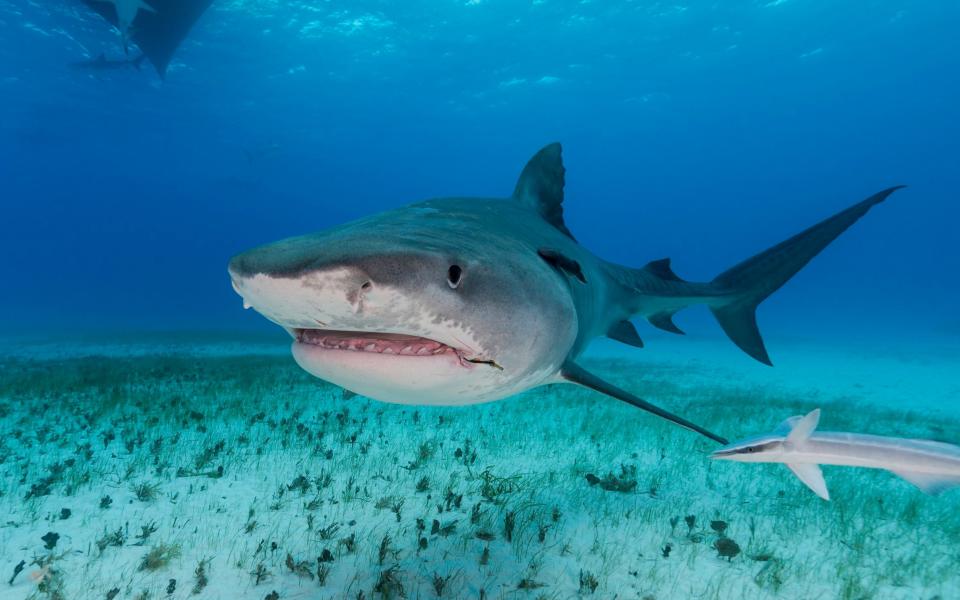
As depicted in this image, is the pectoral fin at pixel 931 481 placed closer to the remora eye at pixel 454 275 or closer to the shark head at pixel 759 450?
the shark head at pixel 759 450

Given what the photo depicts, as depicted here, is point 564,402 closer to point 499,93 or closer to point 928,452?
point 928,452

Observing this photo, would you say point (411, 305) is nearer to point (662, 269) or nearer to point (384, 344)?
point (384, 344)

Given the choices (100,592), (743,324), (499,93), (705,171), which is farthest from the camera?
(705,171)

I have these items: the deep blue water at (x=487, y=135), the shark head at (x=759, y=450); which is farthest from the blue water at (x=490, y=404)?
the shark head at (x=759, y=450)

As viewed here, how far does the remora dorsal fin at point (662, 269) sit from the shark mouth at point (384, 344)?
4.92 meters

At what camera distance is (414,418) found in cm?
717

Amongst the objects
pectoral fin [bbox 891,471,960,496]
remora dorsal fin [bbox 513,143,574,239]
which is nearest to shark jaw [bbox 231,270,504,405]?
pectoral fin [bbox 891,471,960,496]

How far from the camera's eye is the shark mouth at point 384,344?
2074 millimetres

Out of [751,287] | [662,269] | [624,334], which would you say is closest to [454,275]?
[624,334]

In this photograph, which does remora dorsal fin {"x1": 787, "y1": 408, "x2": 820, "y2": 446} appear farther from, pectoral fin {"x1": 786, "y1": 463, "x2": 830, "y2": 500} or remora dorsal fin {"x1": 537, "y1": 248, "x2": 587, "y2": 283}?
remora dorsal fin {"x1": 537, "y1": 248, "x2": 587, "y2": 283}

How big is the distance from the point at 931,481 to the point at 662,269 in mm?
5074

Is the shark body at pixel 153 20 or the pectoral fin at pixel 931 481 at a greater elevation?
the shark body at pixel 153 20

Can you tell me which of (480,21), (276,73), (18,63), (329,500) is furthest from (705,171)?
(329,500)

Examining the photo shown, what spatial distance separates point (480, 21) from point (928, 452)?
5093 cm
